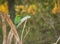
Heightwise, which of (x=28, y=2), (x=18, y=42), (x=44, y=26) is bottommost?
(x=44, y=26)

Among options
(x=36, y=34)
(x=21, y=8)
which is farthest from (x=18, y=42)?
(x=21, y=8)

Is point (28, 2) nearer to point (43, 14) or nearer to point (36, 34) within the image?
point (43, 14)

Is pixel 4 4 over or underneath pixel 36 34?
over

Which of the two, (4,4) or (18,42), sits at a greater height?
(18,42)

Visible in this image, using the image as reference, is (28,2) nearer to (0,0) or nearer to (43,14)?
(43,14)

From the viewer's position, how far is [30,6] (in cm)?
363

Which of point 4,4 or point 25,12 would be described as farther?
point 25,12

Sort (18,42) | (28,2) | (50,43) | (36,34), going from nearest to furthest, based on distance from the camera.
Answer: (18,42)
(50,43)
(36,34)
(28,2)

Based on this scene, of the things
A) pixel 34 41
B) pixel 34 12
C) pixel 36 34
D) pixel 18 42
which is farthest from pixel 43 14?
pixel 18 42

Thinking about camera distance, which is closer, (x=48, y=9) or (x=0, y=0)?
(x=0, y=0)

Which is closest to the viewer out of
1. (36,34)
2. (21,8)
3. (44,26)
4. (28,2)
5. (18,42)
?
(18,42)

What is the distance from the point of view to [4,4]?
121 inches

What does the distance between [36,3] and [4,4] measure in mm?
615

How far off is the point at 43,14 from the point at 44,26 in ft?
1.16
